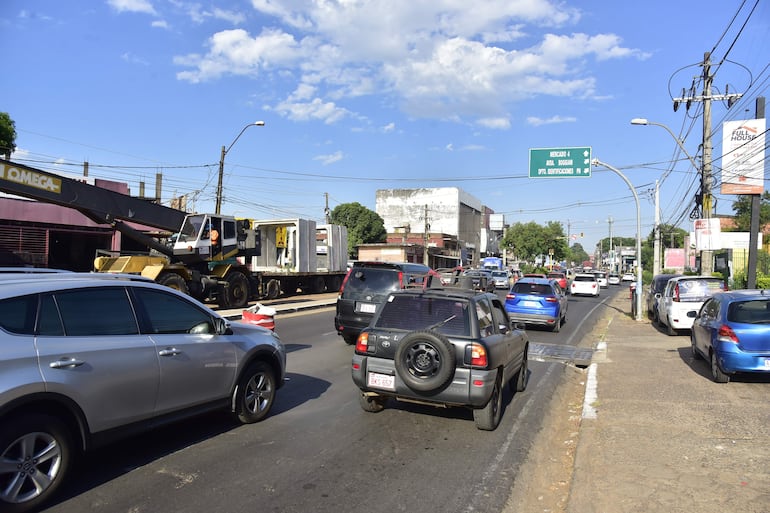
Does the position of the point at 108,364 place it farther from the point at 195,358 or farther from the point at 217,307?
the point at 217,307

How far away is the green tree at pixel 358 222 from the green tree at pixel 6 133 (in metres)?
42.4

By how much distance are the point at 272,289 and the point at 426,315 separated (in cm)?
1802

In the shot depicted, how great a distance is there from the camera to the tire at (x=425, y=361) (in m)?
5.63

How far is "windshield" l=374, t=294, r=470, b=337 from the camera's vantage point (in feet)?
19.9

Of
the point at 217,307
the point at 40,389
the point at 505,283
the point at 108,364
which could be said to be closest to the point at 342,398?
the point at 108,364

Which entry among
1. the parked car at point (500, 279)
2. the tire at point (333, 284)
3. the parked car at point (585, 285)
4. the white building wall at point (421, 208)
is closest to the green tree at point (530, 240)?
the white building wall at point (421, 208)

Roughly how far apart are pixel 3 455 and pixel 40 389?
18.1 inches

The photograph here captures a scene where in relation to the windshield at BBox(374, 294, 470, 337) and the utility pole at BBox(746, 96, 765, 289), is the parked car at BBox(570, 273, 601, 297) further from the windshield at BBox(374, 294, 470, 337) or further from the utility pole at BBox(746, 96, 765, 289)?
the windshield at BBox(374, 294, 470, 337)

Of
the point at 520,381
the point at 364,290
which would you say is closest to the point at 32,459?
the point at 520,381

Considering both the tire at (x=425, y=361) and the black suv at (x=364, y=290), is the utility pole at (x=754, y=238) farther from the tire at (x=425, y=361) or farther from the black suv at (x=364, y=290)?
the tire at (x=425, y=361)

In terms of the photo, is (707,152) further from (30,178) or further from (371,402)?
(30,178)

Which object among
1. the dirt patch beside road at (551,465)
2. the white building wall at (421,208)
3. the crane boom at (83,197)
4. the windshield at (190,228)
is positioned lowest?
the dirt patch beside road at (551,465)

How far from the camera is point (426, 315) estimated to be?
6.25 metres

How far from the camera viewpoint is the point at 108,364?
4.28 m
